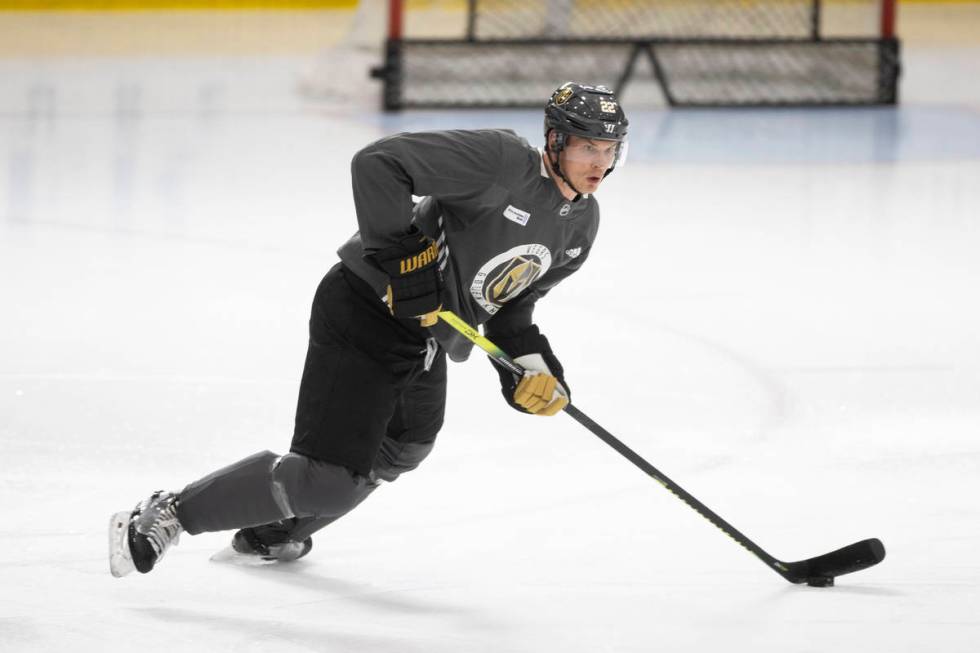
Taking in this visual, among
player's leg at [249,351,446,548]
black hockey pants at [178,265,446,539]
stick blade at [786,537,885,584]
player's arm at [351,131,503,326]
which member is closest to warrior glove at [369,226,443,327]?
player's arm at [351,131,503,326]

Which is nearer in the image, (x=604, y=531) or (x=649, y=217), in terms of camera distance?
(x=604, y=531)

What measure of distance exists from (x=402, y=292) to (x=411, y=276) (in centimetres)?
3

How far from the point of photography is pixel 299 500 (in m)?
2.65

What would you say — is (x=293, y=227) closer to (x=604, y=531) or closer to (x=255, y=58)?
(x=604, y=531)

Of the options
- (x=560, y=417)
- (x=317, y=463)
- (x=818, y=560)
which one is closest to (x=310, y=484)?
(x=317, y=463)

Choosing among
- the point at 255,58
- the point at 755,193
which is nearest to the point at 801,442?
the point at 755,193

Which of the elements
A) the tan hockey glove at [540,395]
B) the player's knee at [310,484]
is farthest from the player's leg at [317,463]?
the tan hockey glove at [540,395]

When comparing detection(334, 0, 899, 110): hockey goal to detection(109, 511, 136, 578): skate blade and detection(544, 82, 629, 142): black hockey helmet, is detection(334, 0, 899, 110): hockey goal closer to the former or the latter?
detection(544, 82, 629, 142): black hockey helmet

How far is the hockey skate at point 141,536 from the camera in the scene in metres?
2.65

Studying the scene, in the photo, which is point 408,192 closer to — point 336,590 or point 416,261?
point 416,261

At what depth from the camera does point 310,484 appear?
8.68 feet

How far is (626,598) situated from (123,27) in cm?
958

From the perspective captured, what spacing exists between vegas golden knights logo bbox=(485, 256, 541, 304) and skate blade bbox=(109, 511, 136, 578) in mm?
760

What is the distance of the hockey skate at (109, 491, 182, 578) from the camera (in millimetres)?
2650
